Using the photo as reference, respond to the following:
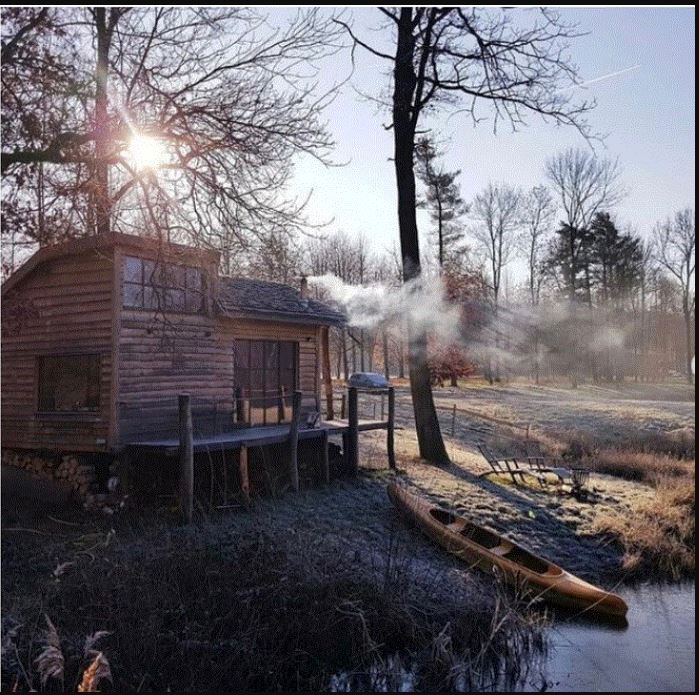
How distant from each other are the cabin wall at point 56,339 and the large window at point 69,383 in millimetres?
108

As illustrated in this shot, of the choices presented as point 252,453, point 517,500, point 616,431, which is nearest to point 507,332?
point 616,431

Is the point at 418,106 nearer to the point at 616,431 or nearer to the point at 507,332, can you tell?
the point at 507,332

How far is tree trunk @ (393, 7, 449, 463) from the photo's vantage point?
31.3 feet

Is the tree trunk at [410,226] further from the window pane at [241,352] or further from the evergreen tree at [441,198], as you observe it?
Answer: the window pane at [241,352]

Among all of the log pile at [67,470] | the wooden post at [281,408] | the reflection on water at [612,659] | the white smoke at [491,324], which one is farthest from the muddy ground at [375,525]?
the wooden post at [281,408]

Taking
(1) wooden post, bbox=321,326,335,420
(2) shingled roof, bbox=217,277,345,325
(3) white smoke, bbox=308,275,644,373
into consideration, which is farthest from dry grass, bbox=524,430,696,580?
(2) shingled roof, bbox=217,277,345,325

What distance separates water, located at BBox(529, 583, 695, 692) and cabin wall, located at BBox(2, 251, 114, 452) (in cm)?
585

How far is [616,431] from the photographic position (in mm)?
12359

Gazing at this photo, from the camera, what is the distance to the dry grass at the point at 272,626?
411 cm

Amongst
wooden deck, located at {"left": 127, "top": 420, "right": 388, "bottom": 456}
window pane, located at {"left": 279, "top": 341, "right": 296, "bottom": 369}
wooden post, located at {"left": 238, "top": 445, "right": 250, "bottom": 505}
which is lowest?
wooden post, located at {"left": 238, "top": 445, "right": 250, "bottom": 505}

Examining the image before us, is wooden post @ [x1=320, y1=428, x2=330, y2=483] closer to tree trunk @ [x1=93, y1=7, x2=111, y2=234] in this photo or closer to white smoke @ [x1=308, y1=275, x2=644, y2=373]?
white smoke @ [x1=308, y1=275, x2=644, y2=373]

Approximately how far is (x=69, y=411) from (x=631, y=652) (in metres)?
7.15

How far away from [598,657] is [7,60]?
612cm

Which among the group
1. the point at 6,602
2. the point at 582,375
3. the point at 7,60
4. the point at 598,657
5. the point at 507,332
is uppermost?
the point at 7,60
